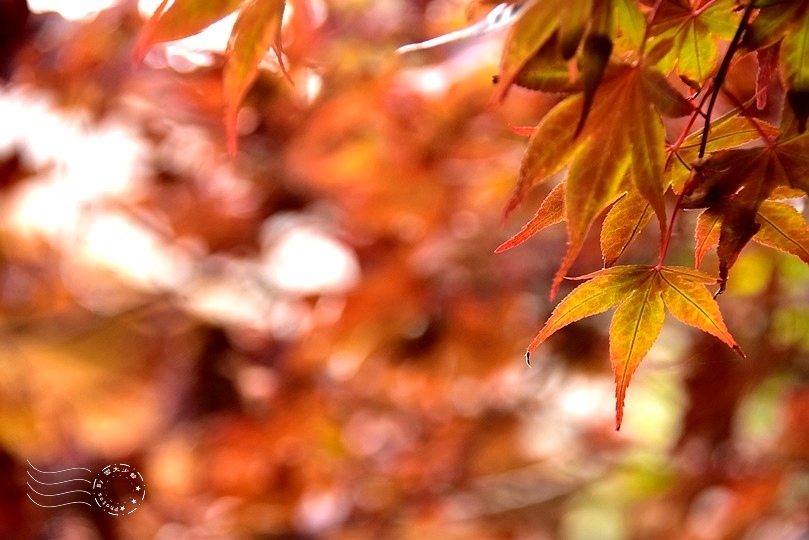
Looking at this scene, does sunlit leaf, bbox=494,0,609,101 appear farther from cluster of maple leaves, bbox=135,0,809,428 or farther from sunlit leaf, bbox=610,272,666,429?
sunlit leaf, bbox=610,272,666,429

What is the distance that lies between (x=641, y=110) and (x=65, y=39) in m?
1.06

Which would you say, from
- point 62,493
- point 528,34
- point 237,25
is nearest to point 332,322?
point 62,493

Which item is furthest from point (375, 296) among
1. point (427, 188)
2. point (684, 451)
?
point (684, 451)

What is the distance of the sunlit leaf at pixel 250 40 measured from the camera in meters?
0.38

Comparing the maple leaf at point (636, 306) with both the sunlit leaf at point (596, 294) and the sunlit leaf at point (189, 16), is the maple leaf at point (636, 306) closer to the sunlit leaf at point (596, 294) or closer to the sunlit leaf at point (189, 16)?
the sunlit leaf at point (596, 294)

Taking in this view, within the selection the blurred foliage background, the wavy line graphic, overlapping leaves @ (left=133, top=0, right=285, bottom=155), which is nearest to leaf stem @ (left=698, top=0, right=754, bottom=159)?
overlapping leaves @ (left=133, top=0, right=285, bottom=155)

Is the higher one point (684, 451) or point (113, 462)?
point (113, 462)

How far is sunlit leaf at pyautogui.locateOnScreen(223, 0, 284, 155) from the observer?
0.38m

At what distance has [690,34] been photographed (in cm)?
37

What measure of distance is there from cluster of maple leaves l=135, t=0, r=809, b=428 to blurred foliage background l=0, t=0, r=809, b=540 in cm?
45

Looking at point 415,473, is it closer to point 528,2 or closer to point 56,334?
point 56,334

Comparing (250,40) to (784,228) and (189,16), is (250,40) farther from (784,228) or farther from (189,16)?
(784,228)

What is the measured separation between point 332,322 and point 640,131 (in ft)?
3.19

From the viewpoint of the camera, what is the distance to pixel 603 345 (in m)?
1.43
